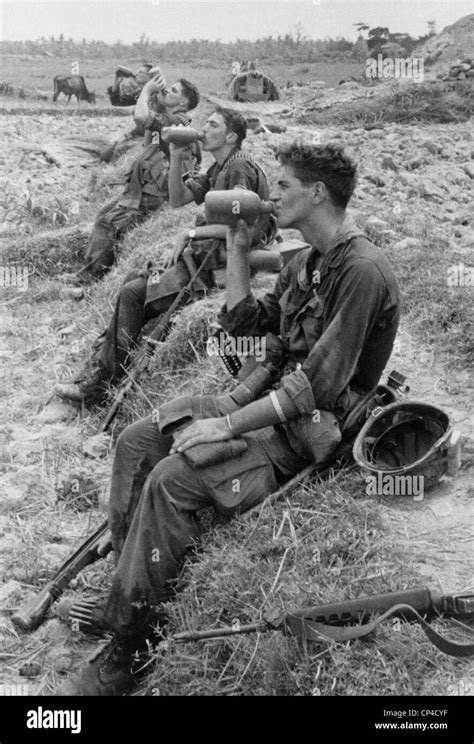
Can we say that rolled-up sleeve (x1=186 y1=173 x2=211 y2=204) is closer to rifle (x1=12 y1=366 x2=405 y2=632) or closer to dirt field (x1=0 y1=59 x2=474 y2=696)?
dirt field (x1=0 y1=59 x2=474 y2=696)

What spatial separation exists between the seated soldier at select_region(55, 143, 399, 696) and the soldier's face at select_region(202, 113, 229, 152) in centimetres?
277

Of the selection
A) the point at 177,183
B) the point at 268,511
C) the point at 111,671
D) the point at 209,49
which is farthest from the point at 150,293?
the point at 209,49

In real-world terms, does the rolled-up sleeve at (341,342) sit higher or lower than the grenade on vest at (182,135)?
lower

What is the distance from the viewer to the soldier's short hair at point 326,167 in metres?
3.58

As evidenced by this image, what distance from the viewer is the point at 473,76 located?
564 inches

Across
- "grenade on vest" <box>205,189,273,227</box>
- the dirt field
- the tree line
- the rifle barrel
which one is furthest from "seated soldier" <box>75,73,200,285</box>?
the tree line

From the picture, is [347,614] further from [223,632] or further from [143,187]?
[143,187]

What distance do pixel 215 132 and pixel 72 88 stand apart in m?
12.1

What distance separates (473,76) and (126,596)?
1277cm

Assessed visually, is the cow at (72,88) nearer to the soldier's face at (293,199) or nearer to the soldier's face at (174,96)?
the soldier's face at (174,96)

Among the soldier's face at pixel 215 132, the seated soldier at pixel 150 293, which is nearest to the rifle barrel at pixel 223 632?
the seated soldier at pixel 150 293

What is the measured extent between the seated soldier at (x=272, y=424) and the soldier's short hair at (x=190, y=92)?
18.4 feet

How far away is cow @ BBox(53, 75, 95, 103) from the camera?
17359 mm

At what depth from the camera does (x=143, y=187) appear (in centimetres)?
882
